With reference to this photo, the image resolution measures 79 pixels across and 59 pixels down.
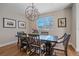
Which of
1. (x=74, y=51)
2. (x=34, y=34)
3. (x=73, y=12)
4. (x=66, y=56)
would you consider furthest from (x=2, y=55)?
(x=73, y=12)

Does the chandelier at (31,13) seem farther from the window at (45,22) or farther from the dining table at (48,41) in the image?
the dining table at (48,41)

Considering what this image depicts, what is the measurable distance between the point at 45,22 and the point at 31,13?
0.37m

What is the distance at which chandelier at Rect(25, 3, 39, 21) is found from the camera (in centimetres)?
229

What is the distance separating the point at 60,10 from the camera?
2.30 metres

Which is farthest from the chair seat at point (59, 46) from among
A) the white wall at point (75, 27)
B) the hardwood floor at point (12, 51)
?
the white wall at point (75, 27)

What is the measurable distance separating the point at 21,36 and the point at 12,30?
0.75 ft

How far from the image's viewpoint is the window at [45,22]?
7.49 ft

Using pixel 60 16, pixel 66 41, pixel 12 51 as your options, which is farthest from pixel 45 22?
pixel 12 51

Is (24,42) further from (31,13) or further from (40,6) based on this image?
(40,6)

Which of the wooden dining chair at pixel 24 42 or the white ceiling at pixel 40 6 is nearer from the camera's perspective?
the white ceiling at pixel 40 6

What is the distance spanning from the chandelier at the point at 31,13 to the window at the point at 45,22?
117mm

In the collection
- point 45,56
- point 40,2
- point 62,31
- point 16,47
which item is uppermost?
point 40,2

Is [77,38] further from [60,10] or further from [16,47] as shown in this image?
[16,47]

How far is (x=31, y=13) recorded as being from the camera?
2.35 metres
